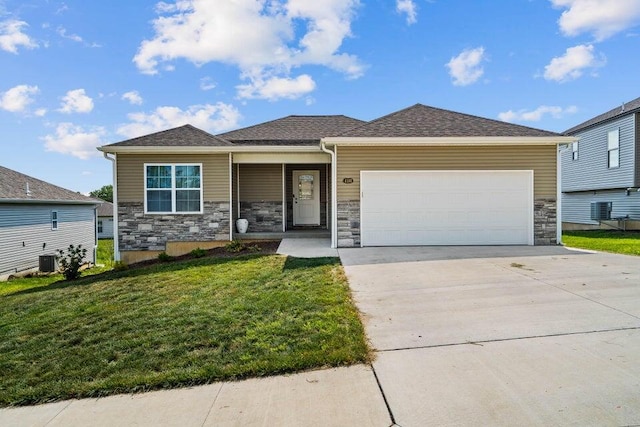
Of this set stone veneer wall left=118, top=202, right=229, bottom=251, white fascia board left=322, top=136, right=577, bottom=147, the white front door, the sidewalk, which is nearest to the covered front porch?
the white front door

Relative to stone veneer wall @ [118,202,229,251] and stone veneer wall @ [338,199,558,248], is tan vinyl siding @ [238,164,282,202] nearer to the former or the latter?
stone veneer wall @ [118,202,229,251]

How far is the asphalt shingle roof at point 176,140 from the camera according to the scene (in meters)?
10.9

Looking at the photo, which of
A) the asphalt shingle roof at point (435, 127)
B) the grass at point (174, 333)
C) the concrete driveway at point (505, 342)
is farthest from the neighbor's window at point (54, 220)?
the concrete driveway at point (505, 342)

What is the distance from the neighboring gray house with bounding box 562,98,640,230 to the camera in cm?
1659

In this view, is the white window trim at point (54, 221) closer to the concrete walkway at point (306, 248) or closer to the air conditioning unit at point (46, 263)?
the air conditioning unit at point (46, 263)

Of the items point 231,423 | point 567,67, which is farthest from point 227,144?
point 567,67

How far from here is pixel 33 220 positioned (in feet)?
55.6

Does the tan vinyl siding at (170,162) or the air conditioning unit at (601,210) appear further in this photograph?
the air conditioning unit at (601,210)

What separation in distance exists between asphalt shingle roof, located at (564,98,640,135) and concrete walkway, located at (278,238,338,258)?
15.3 metres

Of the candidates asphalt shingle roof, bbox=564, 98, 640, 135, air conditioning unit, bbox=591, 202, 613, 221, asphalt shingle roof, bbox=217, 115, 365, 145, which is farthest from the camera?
air conditioning unit, bbox=591, 202, 613, 221

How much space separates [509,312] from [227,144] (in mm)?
8928

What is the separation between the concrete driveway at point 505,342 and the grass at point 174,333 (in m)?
0.55

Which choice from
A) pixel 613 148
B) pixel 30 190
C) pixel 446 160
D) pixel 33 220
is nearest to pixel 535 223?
pixel 446 160

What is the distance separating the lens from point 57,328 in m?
4.87
